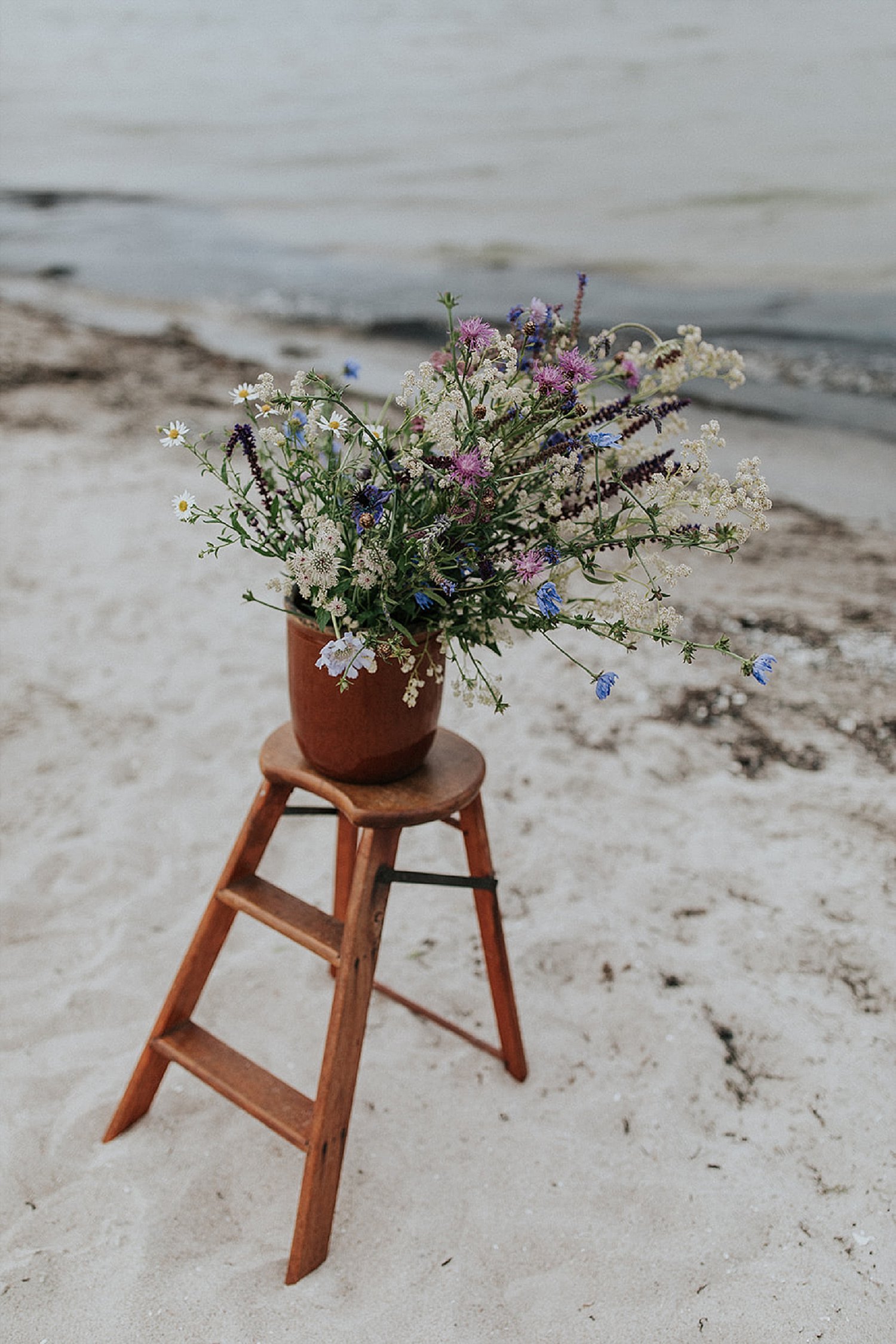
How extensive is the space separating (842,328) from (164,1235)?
1051cm

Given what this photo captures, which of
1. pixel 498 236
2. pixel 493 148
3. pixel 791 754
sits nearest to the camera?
pixel 791 754

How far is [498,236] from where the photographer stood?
47.5 ft

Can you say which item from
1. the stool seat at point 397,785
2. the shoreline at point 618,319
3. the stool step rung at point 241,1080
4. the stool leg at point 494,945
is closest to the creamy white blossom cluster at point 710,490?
the stool seat at point 397,785

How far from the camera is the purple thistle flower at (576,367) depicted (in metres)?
1.46

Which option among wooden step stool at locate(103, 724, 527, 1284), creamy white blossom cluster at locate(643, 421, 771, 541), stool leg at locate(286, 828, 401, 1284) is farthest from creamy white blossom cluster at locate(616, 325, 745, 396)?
stool leg at locate(286, 828, 401, 1284)

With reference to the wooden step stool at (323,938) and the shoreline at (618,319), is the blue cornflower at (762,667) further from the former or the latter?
the shoreline at (618,319)

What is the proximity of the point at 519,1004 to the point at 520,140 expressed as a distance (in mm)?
23714

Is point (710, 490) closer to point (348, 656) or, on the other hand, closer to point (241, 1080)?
point (348, 656)

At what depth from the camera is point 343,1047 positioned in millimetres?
1723

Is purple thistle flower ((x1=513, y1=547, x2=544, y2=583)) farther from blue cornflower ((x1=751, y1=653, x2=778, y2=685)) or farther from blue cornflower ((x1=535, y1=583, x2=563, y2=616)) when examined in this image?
blue cornflower ((x1=751, y1=653, x2=778, y2=685))

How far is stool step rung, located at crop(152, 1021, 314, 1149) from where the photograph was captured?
1800 mm

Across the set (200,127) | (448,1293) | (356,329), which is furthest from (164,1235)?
(200,127)

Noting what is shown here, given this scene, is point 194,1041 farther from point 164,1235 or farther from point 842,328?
point 842,328

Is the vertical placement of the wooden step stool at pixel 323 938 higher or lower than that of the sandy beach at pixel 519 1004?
higher
